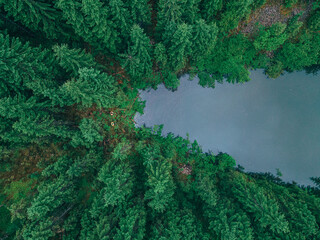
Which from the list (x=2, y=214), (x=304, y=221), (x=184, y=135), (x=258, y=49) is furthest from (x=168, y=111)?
(x=2, y=214)

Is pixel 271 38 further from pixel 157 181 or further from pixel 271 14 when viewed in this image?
pixel 157 181

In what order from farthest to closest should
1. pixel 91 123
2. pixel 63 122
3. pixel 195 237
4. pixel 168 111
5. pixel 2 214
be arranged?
pixel 168 111
pixel 2 214
pixel 63 122
pixel 91 123
pixel 195 237

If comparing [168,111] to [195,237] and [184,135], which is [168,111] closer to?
[184,135]

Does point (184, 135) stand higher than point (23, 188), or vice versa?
point (184, 135)

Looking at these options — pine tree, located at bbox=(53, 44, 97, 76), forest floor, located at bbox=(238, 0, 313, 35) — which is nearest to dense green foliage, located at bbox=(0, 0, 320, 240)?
pine tree, located at bbox=(53, 44, 97, 76)

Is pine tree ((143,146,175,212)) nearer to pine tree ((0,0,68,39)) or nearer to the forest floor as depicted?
pine tree ((0,0,68,39))

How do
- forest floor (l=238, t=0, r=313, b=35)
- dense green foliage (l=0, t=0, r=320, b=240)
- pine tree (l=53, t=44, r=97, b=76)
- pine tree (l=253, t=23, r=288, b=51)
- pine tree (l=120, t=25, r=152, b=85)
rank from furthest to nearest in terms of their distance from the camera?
forest floor (l=238, t=0, r=313, b=35), pine tree (l=253, t=23, r=288, b=51), dense green foliage (l=0, t=0, r=320, b=240), pine tree (l=120, t=25, r=152, b=85), pine tree (l=53, t=44, r=97, b=76)

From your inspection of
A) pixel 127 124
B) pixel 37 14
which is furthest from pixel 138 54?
pixel 37 14
